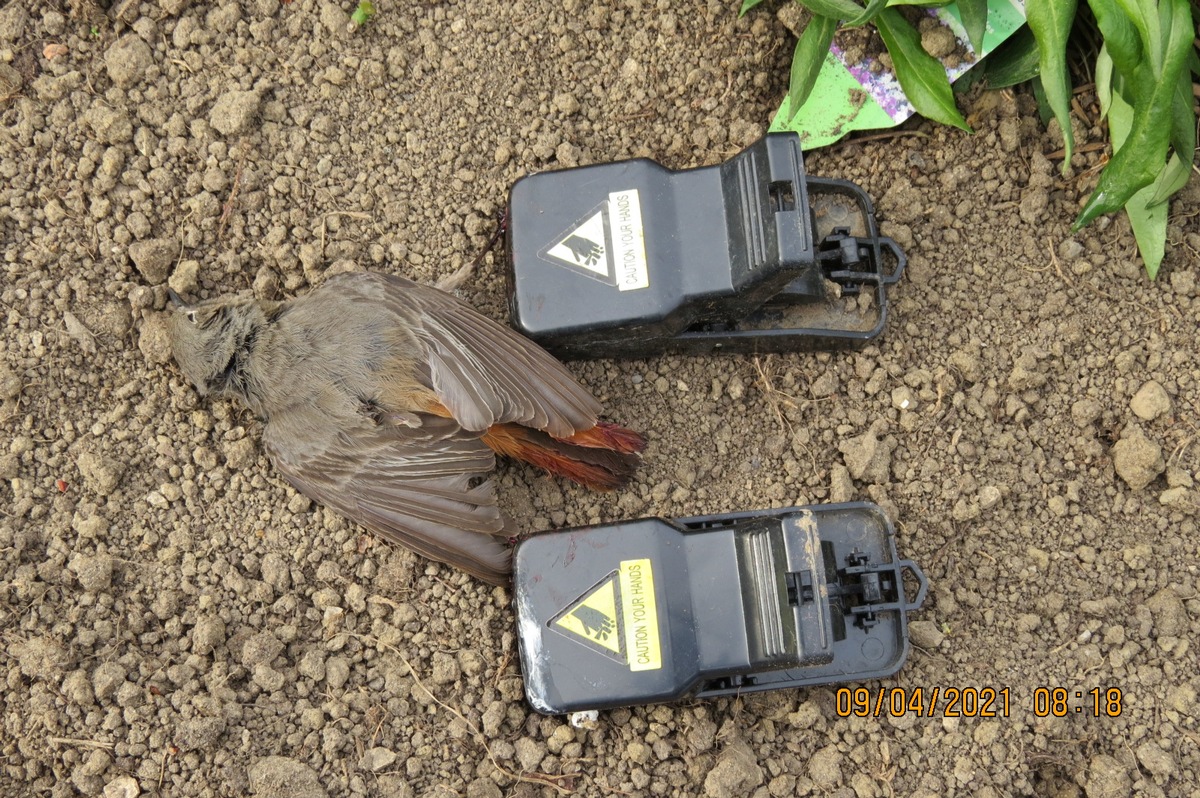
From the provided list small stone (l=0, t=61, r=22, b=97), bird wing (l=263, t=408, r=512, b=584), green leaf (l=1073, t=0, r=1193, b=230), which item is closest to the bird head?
bird wing (l=263, t=408, r=512, b=584)

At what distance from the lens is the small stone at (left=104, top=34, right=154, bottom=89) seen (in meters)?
3.62

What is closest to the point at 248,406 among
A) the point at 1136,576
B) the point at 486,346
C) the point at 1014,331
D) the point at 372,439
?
the point at 372,439

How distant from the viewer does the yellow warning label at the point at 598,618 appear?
119 inches

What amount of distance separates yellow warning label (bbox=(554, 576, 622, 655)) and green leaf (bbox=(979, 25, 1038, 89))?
217 centimetres

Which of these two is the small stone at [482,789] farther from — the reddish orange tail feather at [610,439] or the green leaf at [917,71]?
the green leaf at [917,71]

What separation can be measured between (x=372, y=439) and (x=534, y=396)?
580mm

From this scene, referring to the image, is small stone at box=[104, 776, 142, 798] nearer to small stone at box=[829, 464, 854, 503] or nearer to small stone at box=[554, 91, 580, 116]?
small stone at box=[829, 464, 854, 503]

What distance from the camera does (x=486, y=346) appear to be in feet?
10.7

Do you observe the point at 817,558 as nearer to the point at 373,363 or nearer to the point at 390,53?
the point at 373,363

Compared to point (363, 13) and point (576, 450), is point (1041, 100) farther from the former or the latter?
point (363, 13)

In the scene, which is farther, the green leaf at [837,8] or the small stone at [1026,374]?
the small stone at [1026,374]

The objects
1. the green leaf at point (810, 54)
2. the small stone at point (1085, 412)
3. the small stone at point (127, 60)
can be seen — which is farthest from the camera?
the small stone at point (127, 60)

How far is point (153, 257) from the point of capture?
3518 millimetres
